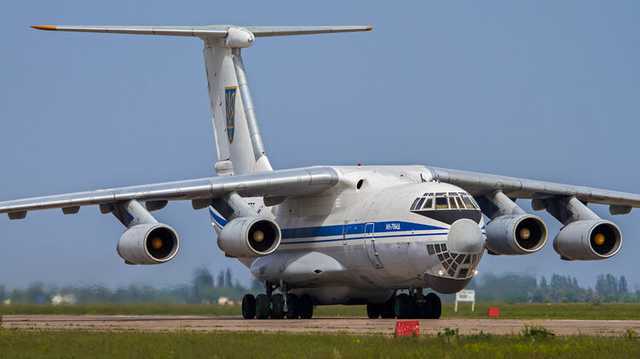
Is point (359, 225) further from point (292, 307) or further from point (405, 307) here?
point (292, 307)

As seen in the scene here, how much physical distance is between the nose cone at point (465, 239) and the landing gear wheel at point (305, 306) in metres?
4.55

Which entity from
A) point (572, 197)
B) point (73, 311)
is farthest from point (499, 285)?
point (73, 311)

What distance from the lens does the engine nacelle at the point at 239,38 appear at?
26484mm

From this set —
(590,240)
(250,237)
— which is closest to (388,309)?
(250,237)

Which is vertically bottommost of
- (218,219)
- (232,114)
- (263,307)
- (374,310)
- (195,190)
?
(374,310)

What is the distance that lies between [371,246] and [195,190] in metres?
3.37

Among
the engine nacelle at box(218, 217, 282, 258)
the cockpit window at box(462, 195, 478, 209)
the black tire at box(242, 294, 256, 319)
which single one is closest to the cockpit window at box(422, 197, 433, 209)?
the cockpit window at box(462, 195, 478, 209)

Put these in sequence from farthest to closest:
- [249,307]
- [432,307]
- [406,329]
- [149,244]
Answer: [249,307] < [432,307] < [149,244] < [406,329]

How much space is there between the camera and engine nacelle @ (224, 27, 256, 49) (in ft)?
86.9

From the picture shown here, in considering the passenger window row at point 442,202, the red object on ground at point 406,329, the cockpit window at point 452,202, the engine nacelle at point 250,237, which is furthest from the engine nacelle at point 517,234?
the red object on ground at point 406,329

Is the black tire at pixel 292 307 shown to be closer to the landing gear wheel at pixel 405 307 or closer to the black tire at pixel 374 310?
the black tire at pixel 374 310

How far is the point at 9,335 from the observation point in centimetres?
1623

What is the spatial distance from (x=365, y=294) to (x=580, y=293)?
14697mm

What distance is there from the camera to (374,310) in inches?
949
